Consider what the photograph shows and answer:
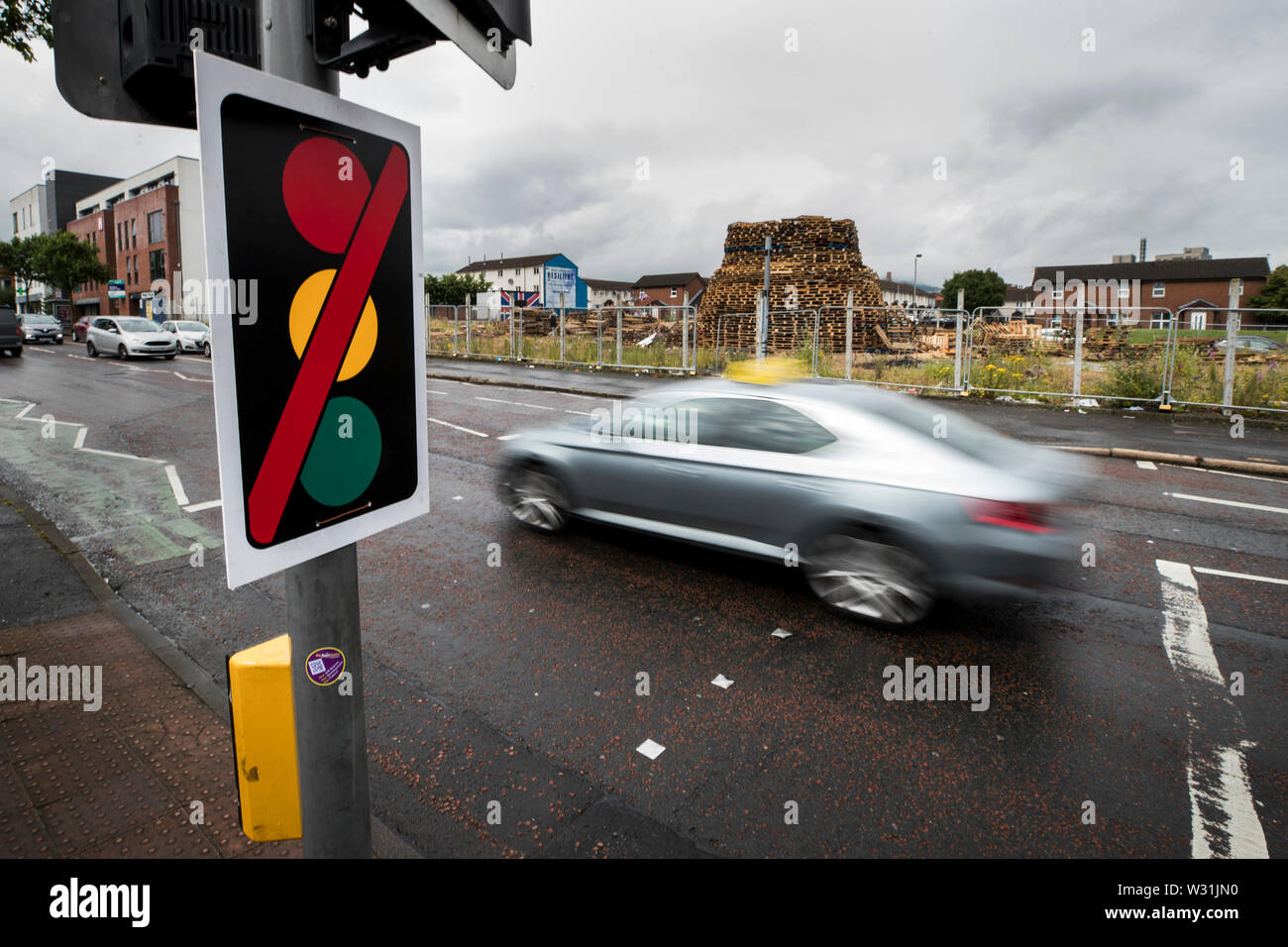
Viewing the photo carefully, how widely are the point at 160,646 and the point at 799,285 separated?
30.3m

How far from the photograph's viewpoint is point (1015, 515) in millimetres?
4543

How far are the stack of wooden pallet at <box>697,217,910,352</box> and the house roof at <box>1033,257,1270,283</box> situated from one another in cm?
5855

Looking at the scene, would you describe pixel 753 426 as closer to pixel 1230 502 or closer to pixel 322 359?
pixel 322 359

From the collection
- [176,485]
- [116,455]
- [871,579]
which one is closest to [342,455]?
[871,579]

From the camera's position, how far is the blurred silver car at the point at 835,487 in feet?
15.1

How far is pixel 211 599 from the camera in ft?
17.9

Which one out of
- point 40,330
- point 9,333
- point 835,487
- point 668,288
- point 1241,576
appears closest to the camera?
point 835,487

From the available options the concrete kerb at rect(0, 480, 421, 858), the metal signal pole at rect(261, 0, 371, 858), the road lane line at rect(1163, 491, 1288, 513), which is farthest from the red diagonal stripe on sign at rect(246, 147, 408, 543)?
the road lane line at rect(1163, 491, 1288, 513)

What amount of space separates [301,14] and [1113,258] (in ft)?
354

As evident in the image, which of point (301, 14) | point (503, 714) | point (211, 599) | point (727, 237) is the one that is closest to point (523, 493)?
point (211, 599)

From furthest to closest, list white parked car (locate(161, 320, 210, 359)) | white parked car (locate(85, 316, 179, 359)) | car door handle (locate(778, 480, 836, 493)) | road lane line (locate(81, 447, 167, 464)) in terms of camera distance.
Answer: white parked car (locate(161, 320, 210, 359)) < white parked car (locate(85, 316, 179, 359)) < road lane line (locate(81, 447, 167, 464)) < car door handle (locate(778, 480, 836, 493))

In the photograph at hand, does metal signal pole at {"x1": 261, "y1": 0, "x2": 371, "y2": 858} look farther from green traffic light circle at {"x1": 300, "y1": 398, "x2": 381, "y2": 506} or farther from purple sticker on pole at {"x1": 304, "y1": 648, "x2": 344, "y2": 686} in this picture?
green traffic light circle at {"x1": 300, "y1": 398, "x2": 381, "y2": 506}

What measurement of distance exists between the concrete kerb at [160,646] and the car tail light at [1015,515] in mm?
3655

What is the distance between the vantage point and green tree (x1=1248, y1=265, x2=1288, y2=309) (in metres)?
66.8
